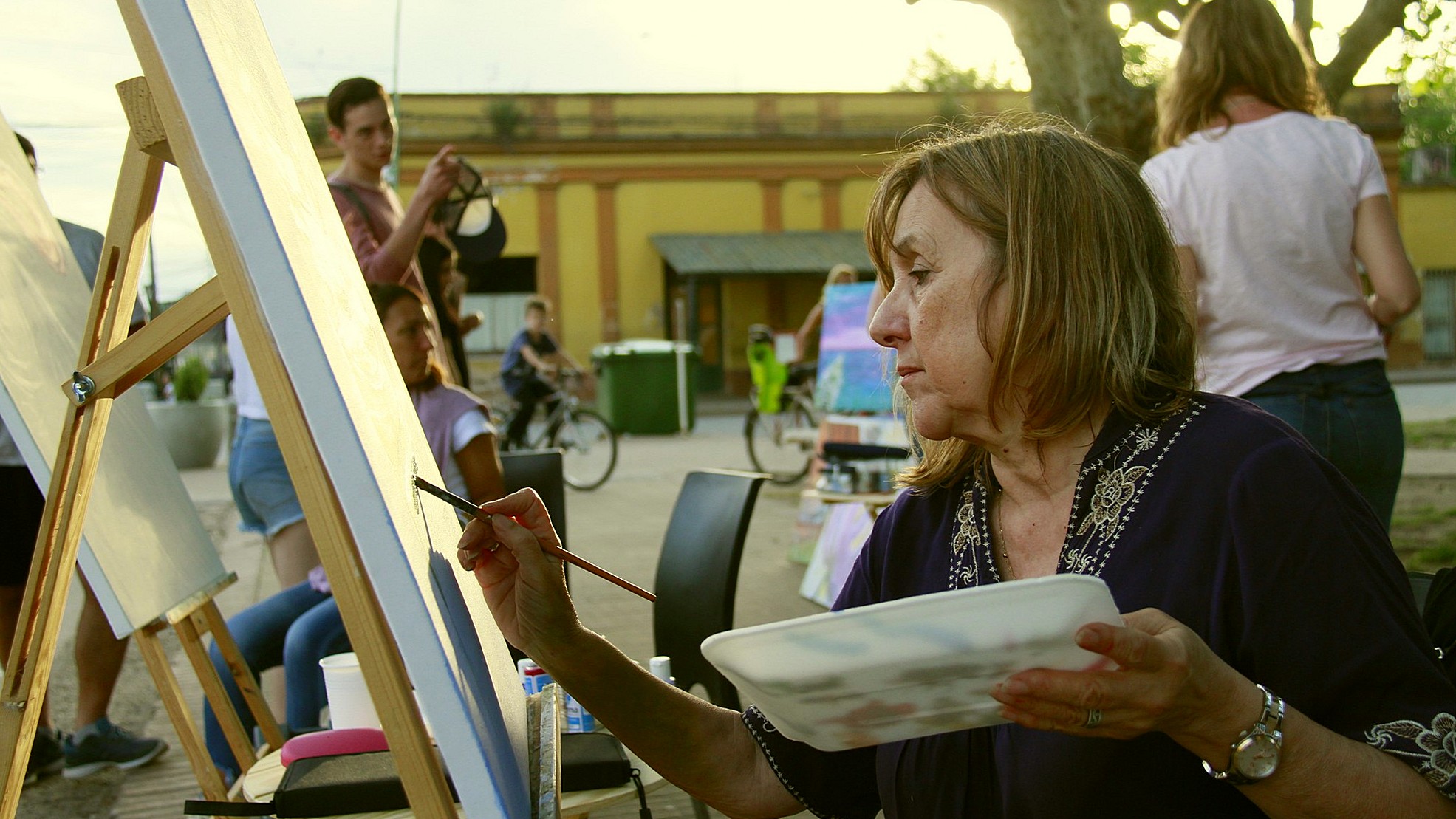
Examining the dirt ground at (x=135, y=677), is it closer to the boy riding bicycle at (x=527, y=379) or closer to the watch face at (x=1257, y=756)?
the boy riding bicycle at (x=527, y=379)

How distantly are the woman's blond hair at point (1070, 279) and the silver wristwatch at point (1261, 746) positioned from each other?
39 cm

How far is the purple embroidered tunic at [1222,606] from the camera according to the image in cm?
120

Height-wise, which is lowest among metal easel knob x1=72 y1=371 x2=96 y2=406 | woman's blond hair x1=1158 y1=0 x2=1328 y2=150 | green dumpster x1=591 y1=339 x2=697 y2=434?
green dumpster x1=591 y1=339 x2=697 y2=434

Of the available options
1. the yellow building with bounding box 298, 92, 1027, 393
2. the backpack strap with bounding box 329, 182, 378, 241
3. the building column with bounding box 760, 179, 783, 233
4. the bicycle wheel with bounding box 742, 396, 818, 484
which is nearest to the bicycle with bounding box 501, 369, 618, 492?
the bicycle wheel with bounding box 742, 396, 818, 484

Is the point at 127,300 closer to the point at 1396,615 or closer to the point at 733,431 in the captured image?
the point at 1396,615

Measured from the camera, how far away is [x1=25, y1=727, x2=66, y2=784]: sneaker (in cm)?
386

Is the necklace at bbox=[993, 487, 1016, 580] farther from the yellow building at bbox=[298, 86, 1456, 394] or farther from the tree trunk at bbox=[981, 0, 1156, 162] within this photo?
the yellow building at bbox=[298, 86, 1456, 394]

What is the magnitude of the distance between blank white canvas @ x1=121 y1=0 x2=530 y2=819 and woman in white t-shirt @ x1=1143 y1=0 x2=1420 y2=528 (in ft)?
6.61

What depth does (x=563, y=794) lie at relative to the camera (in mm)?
1771

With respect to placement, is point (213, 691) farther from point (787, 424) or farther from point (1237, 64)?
point (787, 424)

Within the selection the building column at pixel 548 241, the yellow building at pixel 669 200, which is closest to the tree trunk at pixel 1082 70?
the yellow building at pixel 669 200

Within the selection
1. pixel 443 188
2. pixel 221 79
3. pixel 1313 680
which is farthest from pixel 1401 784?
pixel 443 188

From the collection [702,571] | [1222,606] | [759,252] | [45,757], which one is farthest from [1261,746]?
[759,252]

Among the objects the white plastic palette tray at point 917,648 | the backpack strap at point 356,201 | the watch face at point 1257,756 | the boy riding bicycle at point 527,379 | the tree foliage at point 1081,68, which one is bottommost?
the boy riding bicycle at point 527,379
